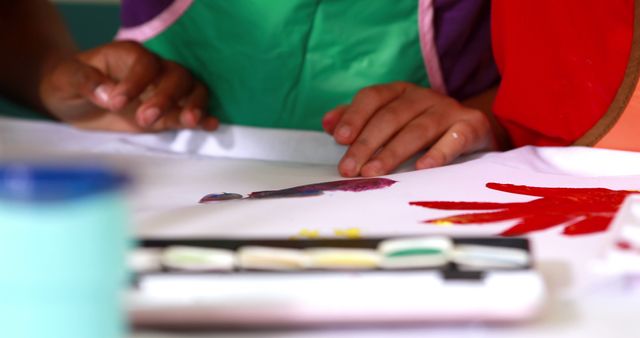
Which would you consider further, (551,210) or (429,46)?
(429,46)

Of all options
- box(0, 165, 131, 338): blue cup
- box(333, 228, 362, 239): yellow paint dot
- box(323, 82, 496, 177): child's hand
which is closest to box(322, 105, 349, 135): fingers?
box(323, 82, 496, 177): child's hand

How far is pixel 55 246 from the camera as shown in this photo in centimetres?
20

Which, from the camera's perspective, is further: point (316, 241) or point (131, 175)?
point (316, 241)

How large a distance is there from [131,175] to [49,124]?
1.70ft

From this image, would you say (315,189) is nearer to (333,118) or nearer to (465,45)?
(333,118)

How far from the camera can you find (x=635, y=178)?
477mm

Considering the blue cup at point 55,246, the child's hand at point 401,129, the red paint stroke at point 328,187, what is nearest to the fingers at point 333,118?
the child's hand at point 401,129

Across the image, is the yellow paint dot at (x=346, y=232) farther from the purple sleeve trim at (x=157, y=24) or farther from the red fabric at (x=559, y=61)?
the purple sleeve trim at (x=157, y=24)

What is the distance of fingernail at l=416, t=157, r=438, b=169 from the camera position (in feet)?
1.77

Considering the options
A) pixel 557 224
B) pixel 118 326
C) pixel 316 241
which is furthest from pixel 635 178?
pixel 118 326

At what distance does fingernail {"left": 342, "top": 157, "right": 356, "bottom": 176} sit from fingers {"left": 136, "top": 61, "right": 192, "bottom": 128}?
0.14 metres

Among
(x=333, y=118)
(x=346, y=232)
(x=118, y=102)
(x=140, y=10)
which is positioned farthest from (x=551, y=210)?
(x=140, y=10)

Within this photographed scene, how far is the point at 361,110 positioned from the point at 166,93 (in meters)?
0.15

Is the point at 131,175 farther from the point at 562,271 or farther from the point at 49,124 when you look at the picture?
the point at 49,124
